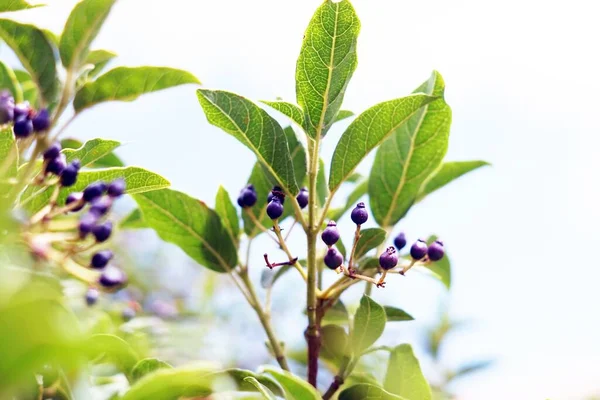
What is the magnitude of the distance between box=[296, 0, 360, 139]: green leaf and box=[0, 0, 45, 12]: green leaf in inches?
33.5

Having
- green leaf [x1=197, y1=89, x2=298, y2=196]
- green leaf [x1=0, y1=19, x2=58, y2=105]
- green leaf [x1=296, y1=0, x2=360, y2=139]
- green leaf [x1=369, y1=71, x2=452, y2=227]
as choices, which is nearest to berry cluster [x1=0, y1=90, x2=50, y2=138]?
green leaf [x1=197, y1=89, x2=298, y2=196]

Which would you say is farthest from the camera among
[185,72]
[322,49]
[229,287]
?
[229,287]

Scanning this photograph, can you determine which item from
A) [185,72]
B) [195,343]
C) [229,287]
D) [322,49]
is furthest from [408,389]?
[229,287]

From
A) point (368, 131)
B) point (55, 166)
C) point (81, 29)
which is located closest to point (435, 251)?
point (368, 131)

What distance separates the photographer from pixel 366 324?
6.17 feet

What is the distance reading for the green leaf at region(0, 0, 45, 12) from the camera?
77.0 inches

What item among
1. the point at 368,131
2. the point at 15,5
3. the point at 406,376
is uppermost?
the point at 15,5

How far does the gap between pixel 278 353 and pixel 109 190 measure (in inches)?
33.0

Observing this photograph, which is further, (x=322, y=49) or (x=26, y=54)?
(x=26, y=54)

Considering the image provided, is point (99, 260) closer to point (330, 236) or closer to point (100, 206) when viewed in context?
point (100, 206)

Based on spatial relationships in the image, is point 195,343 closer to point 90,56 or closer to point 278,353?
point 278,353

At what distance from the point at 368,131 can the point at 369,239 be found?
335 millimetres

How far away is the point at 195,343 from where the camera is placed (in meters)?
3.29

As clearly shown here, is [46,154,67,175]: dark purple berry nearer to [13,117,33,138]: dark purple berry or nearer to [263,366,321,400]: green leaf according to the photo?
[13,117,33,138]: dark purple berry
